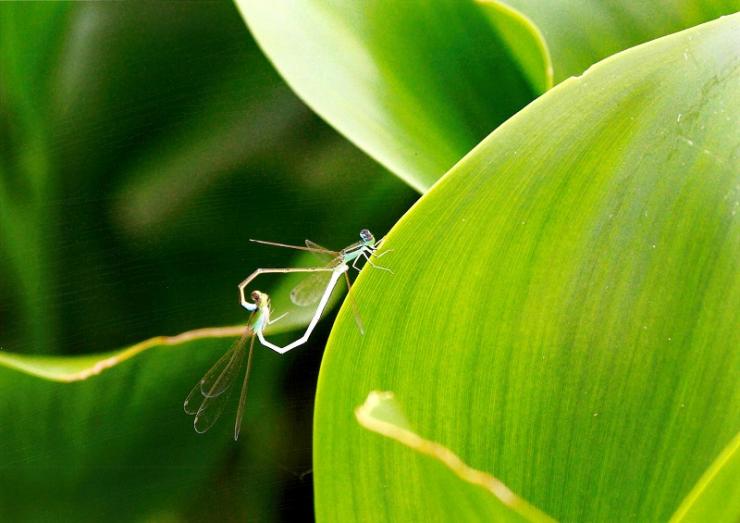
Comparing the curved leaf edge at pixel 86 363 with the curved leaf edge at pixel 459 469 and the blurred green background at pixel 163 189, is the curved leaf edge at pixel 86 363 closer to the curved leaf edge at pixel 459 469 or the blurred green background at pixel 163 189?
the blurred green background at pixel 163 189

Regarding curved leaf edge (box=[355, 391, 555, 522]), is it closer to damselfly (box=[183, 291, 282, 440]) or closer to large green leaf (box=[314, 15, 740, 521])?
large green leaf (box=[314, 15, 740, 521])

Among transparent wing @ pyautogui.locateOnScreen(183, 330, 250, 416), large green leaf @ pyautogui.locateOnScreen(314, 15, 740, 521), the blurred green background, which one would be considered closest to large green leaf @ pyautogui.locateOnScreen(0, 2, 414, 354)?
the blurred green background

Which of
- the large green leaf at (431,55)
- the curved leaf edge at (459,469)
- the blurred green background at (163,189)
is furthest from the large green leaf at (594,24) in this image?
the curved leaf edge at (459,469)

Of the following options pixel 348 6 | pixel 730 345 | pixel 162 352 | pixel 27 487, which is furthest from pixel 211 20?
pixel 730 345

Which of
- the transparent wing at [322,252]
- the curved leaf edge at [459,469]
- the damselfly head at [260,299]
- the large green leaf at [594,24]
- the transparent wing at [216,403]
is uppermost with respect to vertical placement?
the large green leaf at [594,24]

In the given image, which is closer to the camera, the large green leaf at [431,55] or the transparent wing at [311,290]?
the large green leaf at [431,55]

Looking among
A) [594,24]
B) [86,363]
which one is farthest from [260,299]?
[594,24]
